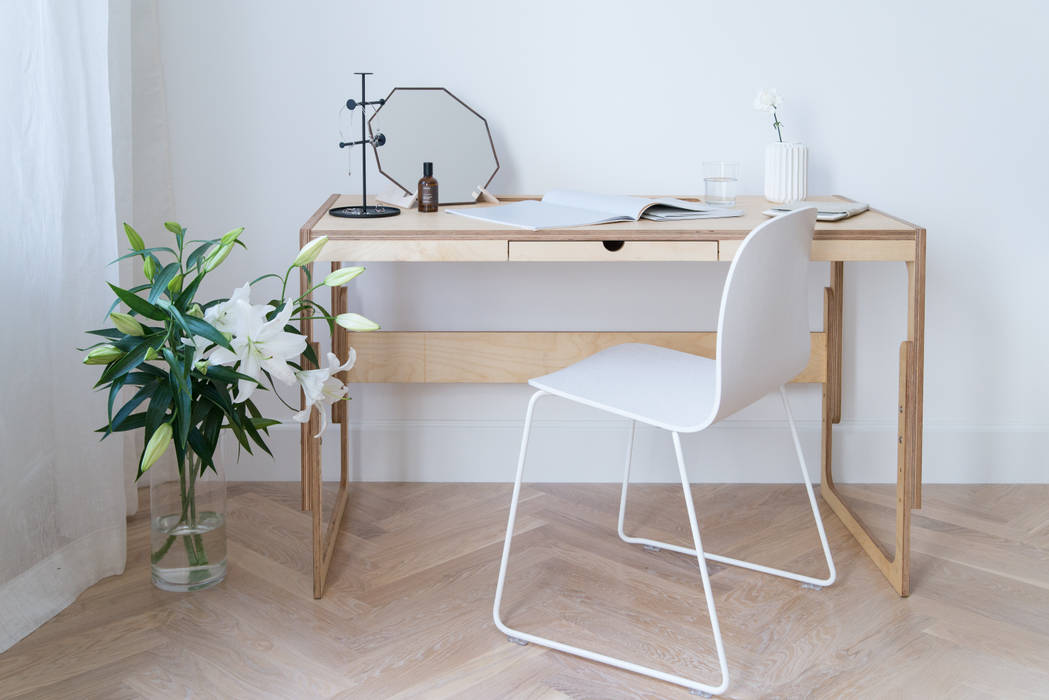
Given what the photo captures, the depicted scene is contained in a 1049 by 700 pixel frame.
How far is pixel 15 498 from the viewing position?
6.24 ft

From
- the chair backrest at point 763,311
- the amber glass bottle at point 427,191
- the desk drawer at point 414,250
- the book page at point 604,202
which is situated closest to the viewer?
the chair backrest at point 763,311

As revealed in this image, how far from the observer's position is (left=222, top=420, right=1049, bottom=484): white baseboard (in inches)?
105

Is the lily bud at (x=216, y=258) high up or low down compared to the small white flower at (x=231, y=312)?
up

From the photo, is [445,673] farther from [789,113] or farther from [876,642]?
Answer: [789,113]

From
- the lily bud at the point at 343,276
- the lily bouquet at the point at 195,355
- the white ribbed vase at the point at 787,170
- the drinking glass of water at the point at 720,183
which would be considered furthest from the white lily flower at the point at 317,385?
the white ribbed vase at the point at 787,170

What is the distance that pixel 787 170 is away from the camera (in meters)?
2.35

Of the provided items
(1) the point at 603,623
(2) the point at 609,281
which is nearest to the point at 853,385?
(2) the point at 609,281

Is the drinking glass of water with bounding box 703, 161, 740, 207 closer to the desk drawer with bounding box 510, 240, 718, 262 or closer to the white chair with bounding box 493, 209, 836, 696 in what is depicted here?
the desk drawer with bounding box 510, 240, 718, 262

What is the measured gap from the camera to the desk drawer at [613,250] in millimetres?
2008

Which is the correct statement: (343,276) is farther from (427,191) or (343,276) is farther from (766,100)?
(766,100)

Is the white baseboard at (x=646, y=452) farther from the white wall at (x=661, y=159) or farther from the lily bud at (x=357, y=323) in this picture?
the lily bud at (x=357, y=323)

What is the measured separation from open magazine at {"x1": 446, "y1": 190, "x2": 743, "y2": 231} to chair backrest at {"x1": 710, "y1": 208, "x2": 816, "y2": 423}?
0.37 m

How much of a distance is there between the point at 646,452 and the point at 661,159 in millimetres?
741

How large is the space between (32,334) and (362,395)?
2.95 ft
